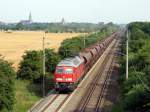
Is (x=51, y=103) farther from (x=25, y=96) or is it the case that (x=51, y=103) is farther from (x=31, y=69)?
(x=31, y=69)

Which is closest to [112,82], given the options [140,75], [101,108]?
[140,75]

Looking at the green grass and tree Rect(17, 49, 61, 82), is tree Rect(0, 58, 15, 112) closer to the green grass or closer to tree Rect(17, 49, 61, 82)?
the green grass

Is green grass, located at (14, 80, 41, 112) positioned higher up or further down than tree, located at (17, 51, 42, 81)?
further down

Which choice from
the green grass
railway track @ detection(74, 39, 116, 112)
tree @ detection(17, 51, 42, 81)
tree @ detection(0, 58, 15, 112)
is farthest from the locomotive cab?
tree @ detection(17, 51, 42, 81)

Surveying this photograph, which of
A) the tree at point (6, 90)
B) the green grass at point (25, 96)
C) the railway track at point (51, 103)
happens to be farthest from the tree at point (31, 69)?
the tree at point (6, 90)

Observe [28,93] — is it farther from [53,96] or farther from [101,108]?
[101,108]

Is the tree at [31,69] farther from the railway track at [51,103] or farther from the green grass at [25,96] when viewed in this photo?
the railway track at [51,103]

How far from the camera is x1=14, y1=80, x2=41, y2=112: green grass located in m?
34.3

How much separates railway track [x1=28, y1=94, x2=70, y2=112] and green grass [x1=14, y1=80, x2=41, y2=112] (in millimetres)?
1118

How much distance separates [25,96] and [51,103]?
191 inches

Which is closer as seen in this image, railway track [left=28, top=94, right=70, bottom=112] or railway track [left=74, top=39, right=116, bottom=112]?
railway track [left=28, top=94, right=70, bottom=112]

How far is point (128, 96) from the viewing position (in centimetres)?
2975

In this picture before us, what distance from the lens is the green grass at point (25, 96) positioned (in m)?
34.3

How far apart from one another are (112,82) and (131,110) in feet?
A: 62.8
